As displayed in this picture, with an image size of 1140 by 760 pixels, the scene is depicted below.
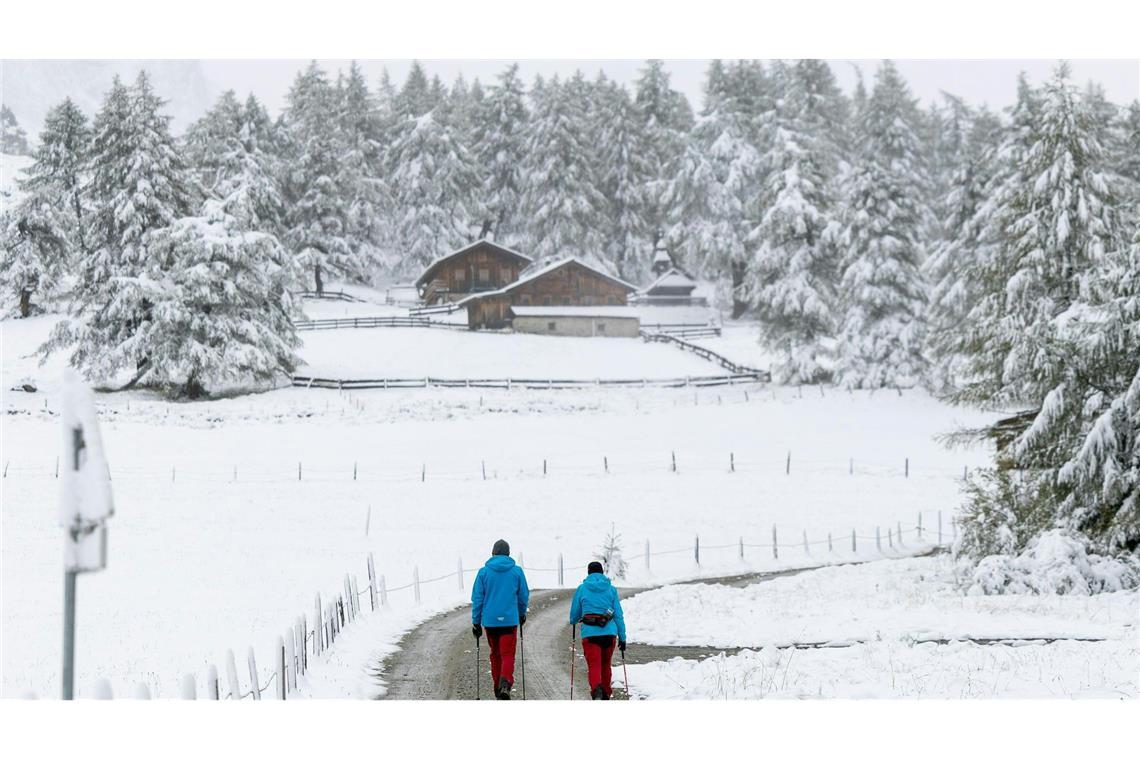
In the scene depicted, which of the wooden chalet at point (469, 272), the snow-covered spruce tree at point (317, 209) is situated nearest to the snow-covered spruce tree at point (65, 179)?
the snow-covered spruce tree at point (317, 209)

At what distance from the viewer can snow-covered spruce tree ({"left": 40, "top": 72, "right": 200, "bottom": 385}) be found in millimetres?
40281

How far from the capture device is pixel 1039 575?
18578 millimetres

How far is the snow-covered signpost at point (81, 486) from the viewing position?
20.0 feet

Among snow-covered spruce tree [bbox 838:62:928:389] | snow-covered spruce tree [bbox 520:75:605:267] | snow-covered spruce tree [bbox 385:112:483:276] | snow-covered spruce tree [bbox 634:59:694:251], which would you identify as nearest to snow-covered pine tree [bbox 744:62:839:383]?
snow-covered spruce tree [bbox 838:62:928:389]

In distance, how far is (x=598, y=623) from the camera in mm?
11586

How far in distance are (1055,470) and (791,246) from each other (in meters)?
30.6

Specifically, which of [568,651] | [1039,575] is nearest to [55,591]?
[568,651]

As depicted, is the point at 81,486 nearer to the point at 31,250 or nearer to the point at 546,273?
the point at 31,250

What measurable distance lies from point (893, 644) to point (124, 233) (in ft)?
121

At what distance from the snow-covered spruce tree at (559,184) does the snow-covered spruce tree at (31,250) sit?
104ft

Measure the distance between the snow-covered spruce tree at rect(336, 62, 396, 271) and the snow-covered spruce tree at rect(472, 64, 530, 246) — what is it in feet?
22.9

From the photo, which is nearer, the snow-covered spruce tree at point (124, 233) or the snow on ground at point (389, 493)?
the snow on ground at point (389, 493)

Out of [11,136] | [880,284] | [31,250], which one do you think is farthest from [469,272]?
[11,136]

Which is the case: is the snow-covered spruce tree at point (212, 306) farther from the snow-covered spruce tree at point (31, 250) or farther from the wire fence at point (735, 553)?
the wire fence at point (735, 553)
